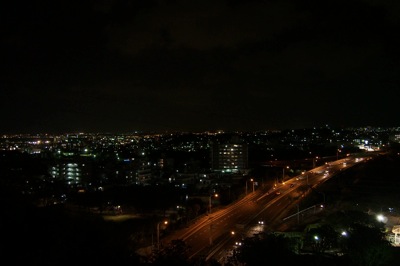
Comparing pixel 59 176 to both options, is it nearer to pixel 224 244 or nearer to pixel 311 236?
pixel 224 244

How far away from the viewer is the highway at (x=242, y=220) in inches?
402

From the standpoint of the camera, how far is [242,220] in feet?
42.1

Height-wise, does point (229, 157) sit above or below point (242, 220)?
above

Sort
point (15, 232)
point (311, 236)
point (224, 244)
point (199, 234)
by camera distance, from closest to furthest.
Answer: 1. point (15, 232)
2. point (311, 236)
3. point (224, 244)
4. point (199, 234)

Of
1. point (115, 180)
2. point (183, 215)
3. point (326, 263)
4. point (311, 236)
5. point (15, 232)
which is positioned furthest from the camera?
point (115, 180)

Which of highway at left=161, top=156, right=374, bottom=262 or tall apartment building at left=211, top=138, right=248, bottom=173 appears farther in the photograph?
tall apartment building at left=211, top=138, right=248, bottom=173

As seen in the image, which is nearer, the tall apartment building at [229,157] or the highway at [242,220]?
the highway at [242,220]

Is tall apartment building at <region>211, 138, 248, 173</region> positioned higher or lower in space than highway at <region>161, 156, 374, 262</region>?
higher

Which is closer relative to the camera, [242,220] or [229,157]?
[242,220]

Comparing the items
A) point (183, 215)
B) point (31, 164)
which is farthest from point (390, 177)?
point (31, 164)

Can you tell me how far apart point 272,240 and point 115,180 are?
15852mm

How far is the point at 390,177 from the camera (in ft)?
72.1

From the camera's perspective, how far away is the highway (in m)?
10.2

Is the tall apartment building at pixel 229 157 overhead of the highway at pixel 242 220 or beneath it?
overhead
